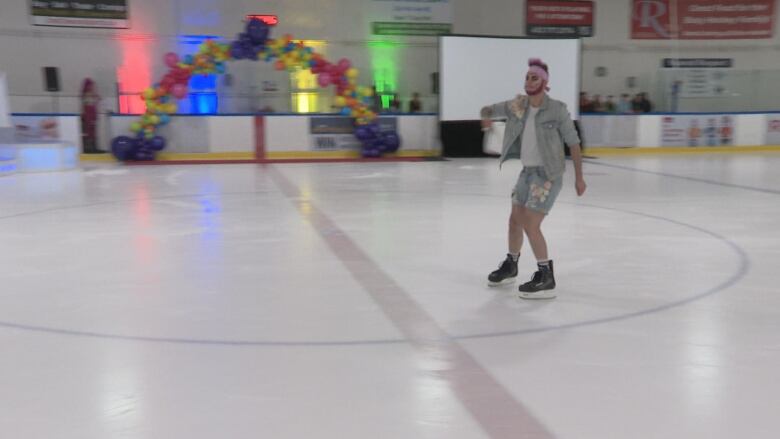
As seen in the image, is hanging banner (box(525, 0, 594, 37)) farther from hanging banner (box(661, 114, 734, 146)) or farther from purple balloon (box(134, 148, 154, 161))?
purple balloon (box(134, 148, 154, 161))

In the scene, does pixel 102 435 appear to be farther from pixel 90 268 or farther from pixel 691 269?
pixel 691 269

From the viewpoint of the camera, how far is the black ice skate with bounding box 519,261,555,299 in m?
4.28

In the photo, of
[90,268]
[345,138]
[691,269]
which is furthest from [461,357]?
[345,138]

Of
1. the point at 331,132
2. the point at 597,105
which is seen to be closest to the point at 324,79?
the point at 331,132

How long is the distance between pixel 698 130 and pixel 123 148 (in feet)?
39.7

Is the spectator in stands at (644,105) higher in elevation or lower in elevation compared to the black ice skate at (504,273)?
higher

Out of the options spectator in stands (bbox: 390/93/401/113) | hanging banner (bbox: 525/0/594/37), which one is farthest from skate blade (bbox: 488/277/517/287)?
hanging banner (bbox: 525/0/594/37)

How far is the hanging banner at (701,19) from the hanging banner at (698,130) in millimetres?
5476

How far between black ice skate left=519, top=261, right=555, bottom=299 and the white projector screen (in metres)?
10.9

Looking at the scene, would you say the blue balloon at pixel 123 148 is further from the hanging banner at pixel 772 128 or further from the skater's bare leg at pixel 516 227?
the hanging banner at pixel 772 128

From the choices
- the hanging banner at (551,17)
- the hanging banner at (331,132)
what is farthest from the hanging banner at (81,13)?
the hanging banner at (551,17)

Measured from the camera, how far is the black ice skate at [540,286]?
428 centimetres

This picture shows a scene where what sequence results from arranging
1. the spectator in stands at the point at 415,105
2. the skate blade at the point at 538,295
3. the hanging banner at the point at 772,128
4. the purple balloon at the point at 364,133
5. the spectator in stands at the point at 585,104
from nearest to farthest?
1. the skate blade at the point at 538,295
2. the purple balloon at the point at 364,133
3. the hanging banner at the point at 772,128
4. the spectator in stands at the point at 585,104
5. the spectator in stands at the point at 415,105

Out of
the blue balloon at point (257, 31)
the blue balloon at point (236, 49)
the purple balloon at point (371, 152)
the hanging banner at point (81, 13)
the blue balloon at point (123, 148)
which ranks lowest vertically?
the purple balloon at point (371, 152)
